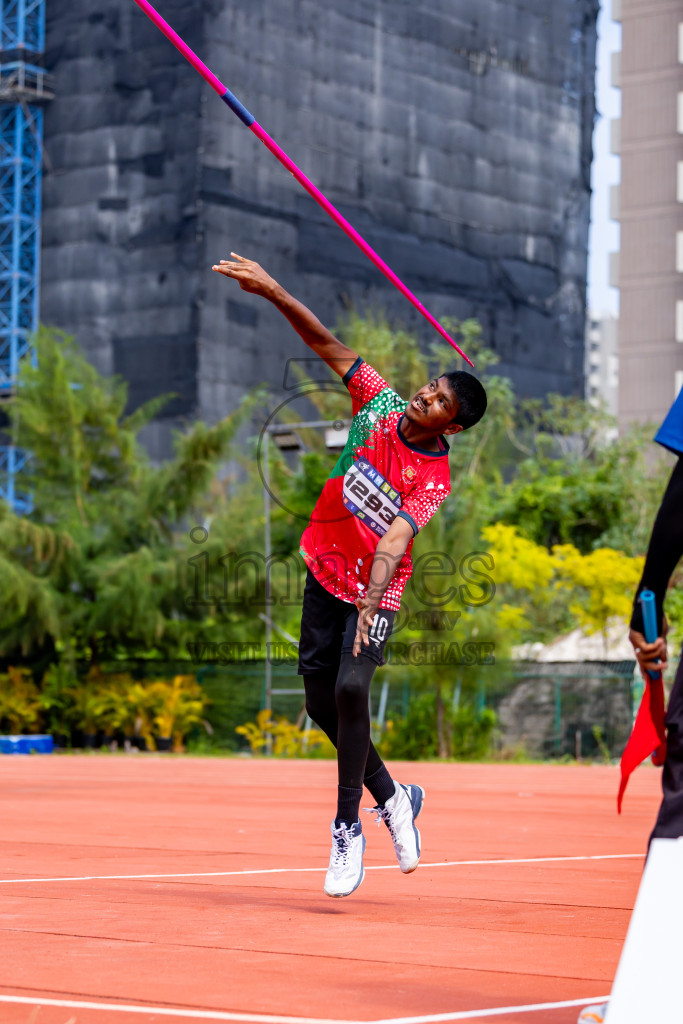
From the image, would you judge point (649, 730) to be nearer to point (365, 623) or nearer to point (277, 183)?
point (365, 623)

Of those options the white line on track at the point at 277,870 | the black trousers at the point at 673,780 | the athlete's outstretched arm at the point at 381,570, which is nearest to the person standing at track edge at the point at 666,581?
the black trousers at the point at 673,780

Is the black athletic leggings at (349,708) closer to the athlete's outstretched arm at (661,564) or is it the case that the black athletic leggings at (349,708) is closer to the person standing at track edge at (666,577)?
the person standing at track edge at (666,577)

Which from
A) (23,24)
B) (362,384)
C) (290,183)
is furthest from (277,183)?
(362,384)

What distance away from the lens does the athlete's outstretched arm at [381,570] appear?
5.44 metres

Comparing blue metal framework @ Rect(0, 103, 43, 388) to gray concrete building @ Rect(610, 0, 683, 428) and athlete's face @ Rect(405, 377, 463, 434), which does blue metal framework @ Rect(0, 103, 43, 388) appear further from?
athlete's face @ Rect(405, 377, 463, 434)

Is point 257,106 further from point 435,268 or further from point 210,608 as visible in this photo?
point 210,608

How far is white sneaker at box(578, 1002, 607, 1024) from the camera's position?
9.30ft

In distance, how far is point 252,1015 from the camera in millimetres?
3209

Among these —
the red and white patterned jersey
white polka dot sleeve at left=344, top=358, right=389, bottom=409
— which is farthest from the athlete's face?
white polka dot sleeve at left=344, top=358, right=389, bottom=409

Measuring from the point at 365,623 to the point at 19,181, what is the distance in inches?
1894

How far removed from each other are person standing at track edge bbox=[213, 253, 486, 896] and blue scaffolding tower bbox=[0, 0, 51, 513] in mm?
46143

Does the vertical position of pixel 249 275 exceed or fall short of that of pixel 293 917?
it exceeds it

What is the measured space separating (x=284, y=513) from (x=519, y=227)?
3060cm

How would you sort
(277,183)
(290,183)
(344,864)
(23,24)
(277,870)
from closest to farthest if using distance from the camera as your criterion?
(344,864) → (277,870) → (277,183) → (290,183) → (23,24)
